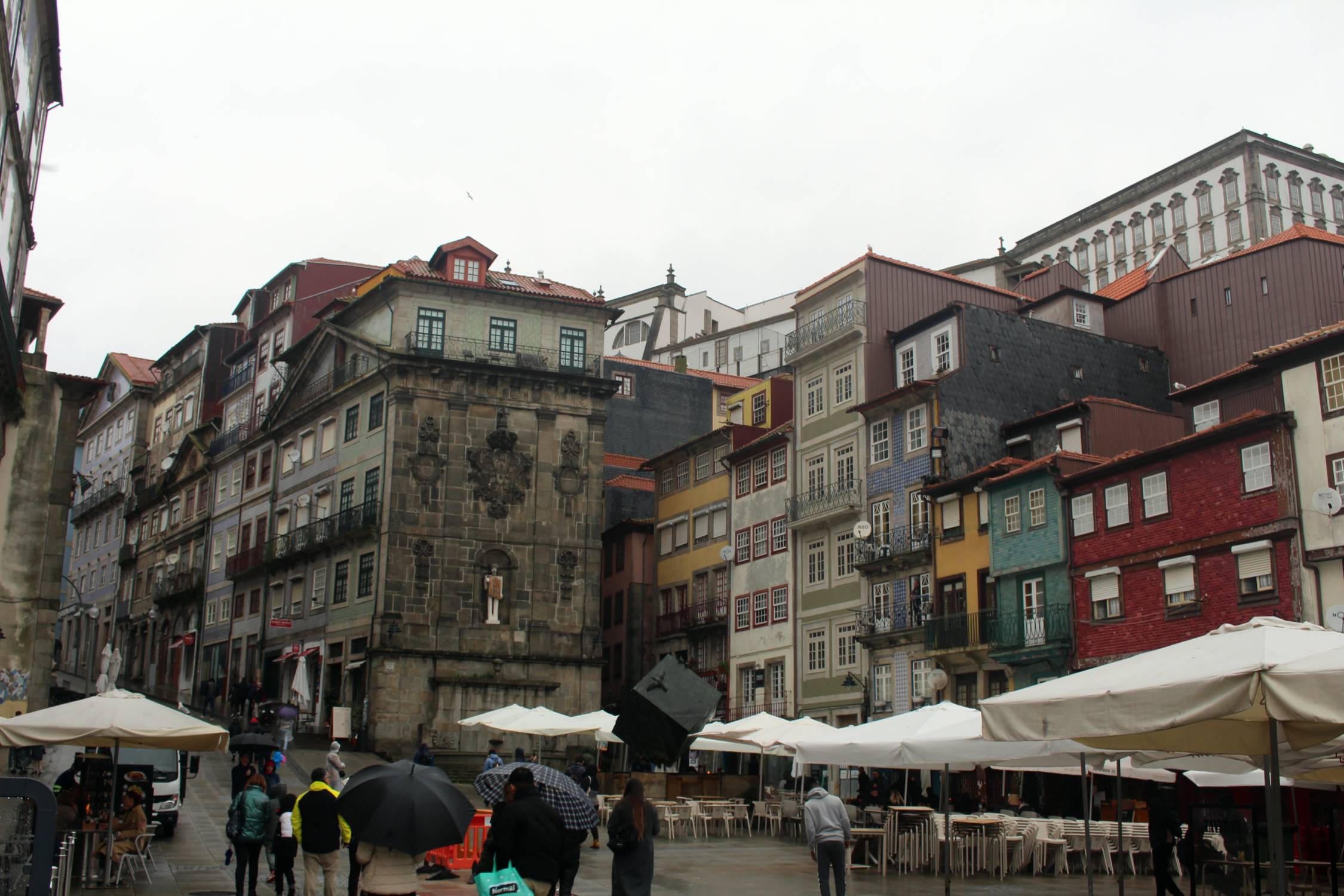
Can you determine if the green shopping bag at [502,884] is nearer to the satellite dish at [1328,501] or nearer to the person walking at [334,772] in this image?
the person walking at [334,772]

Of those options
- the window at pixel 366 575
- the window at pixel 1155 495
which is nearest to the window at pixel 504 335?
the window at pixel 366 575

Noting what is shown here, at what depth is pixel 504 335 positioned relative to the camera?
5222 cm

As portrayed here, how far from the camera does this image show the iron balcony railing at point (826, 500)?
146ft

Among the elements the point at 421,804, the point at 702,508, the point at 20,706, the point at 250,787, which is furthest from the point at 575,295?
the point at 421,804

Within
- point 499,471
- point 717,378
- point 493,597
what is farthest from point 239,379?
point 493,597

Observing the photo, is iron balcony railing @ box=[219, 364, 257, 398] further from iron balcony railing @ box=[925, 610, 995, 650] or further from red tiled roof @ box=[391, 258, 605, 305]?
iron balcony railing @ box=[925, 610, 995, 650]

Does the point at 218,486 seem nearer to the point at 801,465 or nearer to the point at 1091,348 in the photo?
the point at 801,465

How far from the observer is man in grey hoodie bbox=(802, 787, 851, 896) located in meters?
16.9

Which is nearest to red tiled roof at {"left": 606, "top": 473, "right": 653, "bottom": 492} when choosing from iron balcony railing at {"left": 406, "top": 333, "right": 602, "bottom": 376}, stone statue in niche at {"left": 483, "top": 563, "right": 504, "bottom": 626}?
iron balcony railing at {"left": 406, "top": 333, "right": 602, "bottom": 376}

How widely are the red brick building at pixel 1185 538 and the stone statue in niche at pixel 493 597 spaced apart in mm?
21697

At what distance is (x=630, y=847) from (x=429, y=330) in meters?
40.1

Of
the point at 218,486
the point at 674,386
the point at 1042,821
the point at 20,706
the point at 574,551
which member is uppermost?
the point at 674,386

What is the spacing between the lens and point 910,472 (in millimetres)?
42219

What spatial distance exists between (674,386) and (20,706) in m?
37.8
